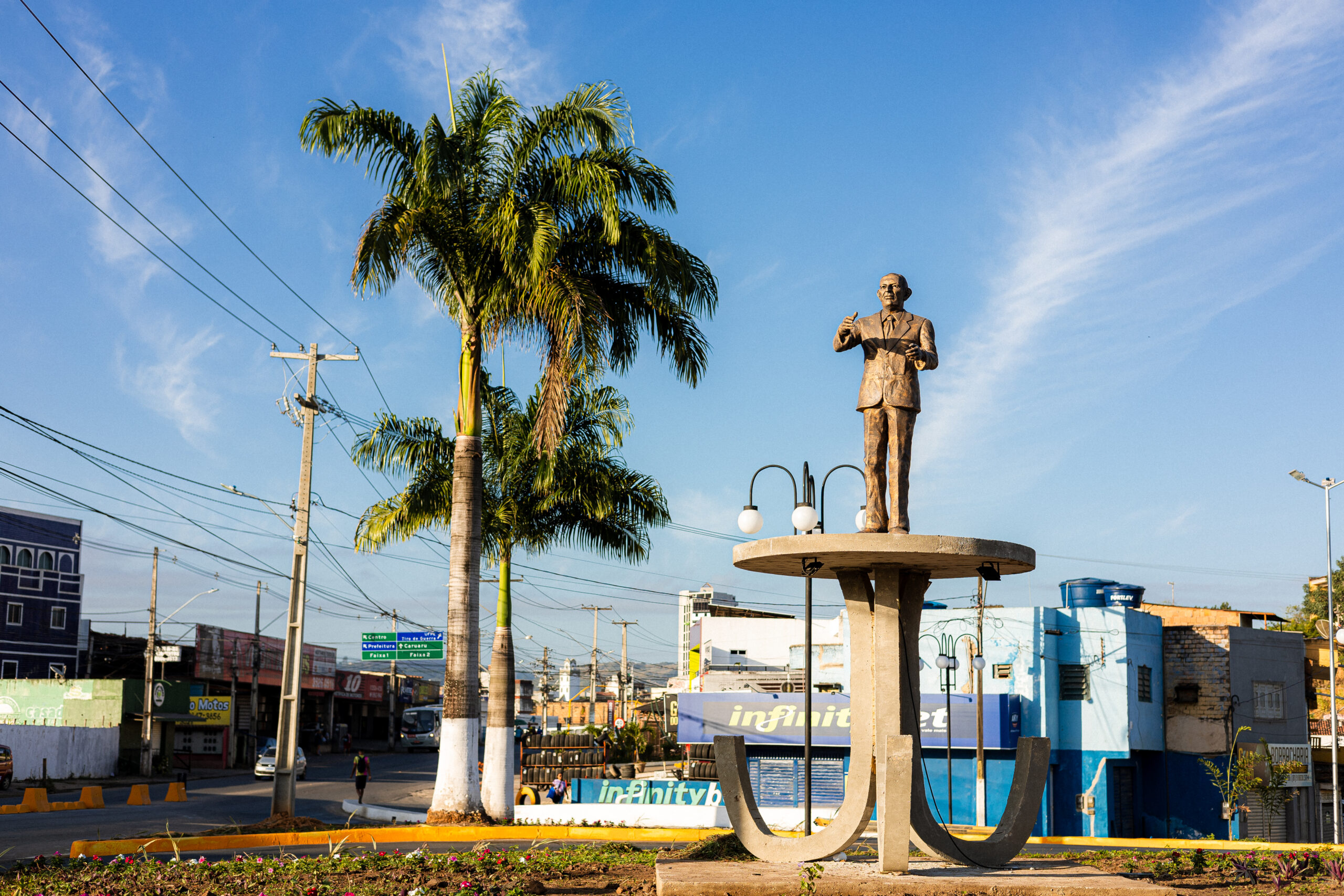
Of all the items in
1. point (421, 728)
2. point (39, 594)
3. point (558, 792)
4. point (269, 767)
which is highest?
point (39, 594)

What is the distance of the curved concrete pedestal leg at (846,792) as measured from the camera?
432 inches

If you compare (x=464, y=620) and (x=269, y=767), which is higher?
(x=464, y=620)

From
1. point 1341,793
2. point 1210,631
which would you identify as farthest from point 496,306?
point 1341,793

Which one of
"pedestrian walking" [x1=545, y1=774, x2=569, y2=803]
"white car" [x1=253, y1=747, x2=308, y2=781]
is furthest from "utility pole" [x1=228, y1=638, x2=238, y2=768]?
"pedestrian walking" [x1=545, y1=774, x2=569, y2=803]

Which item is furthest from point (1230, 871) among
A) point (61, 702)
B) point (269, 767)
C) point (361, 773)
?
point (61, 702)

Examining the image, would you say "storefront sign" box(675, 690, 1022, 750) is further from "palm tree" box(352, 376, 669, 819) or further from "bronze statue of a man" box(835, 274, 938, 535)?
"bronze statue of a man" box(835, 274, 938, 535)

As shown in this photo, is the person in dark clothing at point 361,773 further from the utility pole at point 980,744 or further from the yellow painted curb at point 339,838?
the utility pole at point 980,744

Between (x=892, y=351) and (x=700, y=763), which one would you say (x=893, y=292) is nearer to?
(x=892, y=351)

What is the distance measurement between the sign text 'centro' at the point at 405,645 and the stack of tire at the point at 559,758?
704 cm

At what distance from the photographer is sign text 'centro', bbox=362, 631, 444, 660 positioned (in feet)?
140

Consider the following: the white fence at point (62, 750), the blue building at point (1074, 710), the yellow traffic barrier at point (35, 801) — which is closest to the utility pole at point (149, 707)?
the white fence at point (62, 750)

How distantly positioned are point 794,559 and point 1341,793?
3716 cm

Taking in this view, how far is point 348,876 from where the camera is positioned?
A: 11.3 meters

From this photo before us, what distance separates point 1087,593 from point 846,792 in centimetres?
2732
